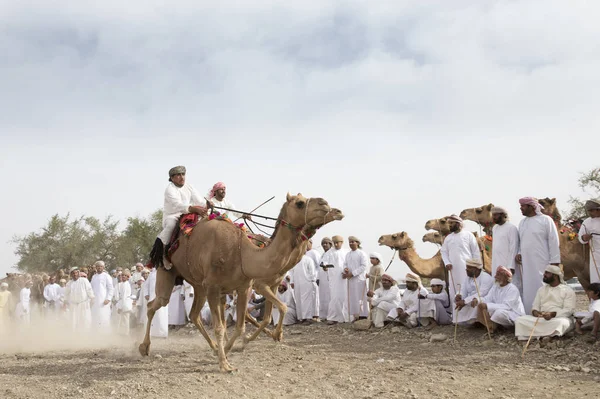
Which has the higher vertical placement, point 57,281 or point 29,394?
point 57,281

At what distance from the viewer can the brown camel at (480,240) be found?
43.9 feet

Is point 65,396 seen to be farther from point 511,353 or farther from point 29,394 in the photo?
point 511,353

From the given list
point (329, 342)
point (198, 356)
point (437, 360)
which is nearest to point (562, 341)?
point (437, 360)

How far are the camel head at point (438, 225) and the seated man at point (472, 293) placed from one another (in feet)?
10.4

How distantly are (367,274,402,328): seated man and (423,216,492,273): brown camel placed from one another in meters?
1.81

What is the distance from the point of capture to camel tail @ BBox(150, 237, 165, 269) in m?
9.20

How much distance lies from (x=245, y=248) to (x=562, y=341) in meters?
4.84

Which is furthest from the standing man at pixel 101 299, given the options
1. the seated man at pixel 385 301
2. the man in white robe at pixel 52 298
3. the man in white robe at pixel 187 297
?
the seated man at pixel 385 301

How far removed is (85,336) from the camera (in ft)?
52.3

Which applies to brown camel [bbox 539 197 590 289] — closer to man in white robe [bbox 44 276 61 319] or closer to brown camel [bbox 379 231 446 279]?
brown camel [bbox 379 231 446 279]

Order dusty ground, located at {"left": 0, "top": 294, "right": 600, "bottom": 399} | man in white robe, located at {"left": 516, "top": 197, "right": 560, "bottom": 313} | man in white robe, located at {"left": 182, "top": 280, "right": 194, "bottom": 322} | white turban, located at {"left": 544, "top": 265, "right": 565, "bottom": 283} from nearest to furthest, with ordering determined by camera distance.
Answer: dusty ground, located at {"left": 0, "top": 294, "right": 600, "bottom": 399} → white turban, located at {"left": 544, "top": 265, "right": 565, "bottom": 283} → man in white robe, located at {"left": 516, "top": 197, "right": 560, "bottom": 313} → man in white robe, located at {"left": 182, "top": 280, "right": 194, "bottom": 322}

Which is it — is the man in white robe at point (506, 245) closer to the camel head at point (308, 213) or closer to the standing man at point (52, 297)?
the camel head at point (308, 213)

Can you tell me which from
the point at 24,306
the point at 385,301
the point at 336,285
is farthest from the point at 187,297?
the point at 385,301

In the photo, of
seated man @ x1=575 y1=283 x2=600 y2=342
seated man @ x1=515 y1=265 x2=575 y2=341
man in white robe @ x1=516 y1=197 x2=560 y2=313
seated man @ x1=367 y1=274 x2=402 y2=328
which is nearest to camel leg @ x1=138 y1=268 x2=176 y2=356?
seated man @ x1=367 y1=274 x2=402 y2=328
